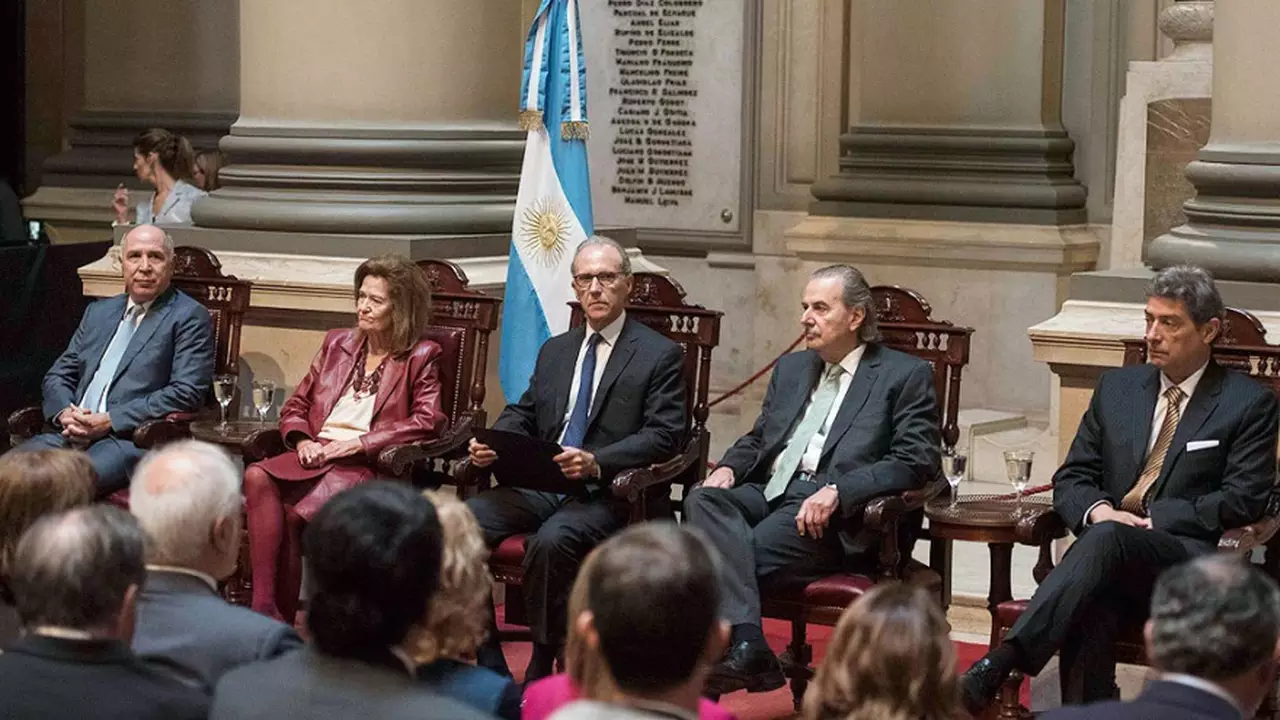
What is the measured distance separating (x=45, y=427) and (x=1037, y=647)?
3.67 m

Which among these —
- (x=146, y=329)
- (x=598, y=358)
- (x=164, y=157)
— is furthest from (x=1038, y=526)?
(x=164, y=157)

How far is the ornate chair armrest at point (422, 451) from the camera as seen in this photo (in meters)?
6.34

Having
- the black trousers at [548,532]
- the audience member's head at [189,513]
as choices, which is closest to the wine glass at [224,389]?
the black trousers at [548,532]

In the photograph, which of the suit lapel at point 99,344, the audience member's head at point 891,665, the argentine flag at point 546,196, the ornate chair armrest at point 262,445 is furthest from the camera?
the argentine flag at point 546,196

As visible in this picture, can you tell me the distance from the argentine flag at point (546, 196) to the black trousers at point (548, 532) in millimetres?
1322

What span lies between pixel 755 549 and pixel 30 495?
7.39ft

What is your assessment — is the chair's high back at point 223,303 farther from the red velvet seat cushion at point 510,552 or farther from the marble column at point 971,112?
the marble column at point 971,112

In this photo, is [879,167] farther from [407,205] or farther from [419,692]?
[419,692]

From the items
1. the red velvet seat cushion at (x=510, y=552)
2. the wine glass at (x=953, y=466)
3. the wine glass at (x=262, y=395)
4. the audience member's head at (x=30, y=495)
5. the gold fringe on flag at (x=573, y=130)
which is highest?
the gold fringe on flag at (x=573, y=130)

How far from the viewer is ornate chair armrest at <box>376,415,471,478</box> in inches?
250

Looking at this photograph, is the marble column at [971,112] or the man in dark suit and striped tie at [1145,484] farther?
the marble column at [971,112]

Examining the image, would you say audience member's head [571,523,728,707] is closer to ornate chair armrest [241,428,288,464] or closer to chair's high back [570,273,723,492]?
chair's high back [570,273,723,492]

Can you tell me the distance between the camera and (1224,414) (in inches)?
215

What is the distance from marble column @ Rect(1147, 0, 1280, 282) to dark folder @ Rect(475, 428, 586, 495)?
191cm
